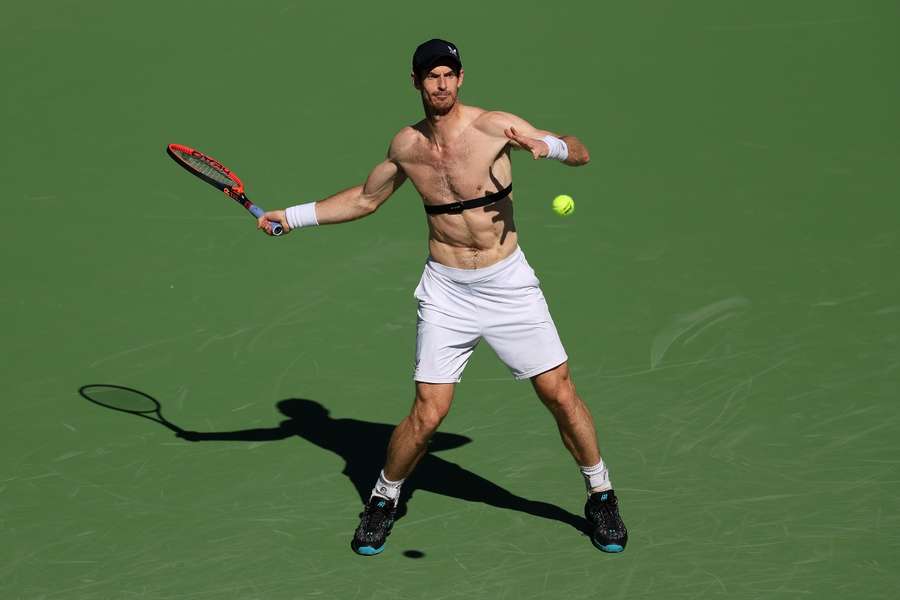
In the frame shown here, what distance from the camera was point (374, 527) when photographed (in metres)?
7.96

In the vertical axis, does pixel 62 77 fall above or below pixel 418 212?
above

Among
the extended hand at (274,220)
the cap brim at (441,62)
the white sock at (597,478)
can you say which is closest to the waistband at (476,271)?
the extended hand at (274,220)

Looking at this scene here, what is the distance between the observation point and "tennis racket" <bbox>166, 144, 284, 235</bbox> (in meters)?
8.88

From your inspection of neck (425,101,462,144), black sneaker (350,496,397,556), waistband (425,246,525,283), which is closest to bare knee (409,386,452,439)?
black sneaker (350,496,397,556)

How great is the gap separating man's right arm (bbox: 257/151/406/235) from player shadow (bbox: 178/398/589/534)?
147 centimetres

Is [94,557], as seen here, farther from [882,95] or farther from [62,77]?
[882,95]

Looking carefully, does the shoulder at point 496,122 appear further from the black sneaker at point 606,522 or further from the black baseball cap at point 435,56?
the black sneaker at point 606,522

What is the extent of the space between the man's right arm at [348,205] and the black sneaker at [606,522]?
187cm

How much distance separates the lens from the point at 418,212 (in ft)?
38.3

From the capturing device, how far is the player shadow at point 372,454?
836 cm

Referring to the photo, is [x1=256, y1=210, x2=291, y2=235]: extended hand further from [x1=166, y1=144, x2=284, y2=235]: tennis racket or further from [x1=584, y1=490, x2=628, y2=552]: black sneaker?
[x1=584, y1=490, x2=628, y2=552]: black sneaker

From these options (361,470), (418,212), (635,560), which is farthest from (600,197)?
(635,560)

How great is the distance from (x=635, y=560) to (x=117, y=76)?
7216mm

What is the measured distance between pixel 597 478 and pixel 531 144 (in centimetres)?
177
